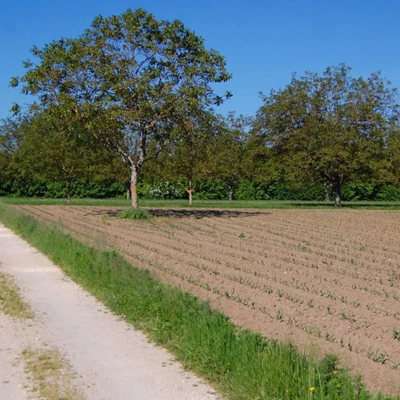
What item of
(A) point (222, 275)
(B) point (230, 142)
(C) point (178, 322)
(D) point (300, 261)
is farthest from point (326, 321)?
(B) point (230, 142)

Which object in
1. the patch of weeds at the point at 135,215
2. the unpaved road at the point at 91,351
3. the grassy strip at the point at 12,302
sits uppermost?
the patch of weeds at the point at 135,215

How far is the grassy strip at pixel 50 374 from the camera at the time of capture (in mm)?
5457

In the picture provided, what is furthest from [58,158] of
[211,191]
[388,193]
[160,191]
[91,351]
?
[388,193]

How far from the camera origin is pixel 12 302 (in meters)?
9.41

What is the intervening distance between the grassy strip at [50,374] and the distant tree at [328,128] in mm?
33105

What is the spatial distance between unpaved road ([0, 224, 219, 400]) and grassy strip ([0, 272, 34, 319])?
0.43ft

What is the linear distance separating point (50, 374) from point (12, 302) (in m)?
3.70

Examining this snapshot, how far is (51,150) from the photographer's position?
41531mm

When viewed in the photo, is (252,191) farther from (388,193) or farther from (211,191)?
(388,193)

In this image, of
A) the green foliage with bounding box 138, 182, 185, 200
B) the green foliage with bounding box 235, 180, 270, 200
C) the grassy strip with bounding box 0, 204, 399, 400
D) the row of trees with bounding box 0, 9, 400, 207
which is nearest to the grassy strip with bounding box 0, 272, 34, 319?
the grassy strip with bounding box 0, 204, 399, 400

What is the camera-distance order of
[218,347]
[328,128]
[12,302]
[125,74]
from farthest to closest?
1. [328,128]
2. [125,74]
3. [12,302]
4. [218,347]

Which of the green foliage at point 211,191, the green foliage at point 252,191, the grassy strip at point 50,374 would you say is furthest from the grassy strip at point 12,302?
the green foliage at point 252,191

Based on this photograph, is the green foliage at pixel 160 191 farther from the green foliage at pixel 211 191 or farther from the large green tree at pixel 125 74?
the large green tree at pixel 125 74

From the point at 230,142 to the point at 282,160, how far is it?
18.2 m
